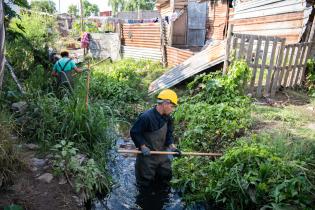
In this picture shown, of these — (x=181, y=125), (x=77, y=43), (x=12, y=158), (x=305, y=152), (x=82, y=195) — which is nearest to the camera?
(x=12, y=158)

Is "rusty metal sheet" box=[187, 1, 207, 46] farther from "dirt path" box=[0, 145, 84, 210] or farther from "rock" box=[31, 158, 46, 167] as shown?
"dirt path" box=[0, 145, 84, 210]

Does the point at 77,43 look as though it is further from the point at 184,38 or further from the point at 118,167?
the point at 118,167

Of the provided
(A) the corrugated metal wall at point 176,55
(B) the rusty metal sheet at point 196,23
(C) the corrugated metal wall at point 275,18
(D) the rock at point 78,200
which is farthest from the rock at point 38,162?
(B) the rusty metal sheet at point 196,23

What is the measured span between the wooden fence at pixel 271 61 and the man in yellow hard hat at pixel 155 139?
3.77 m

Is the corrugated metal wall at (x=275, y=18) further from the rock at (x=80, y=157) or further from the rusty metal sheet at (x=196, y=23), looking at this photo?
the rock at (x=80, y=157)

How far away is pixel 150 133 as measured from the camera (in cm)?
432

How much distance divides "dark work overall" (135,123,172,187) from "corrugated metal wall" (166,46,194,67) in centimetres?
724

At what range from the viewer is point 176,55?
12.3m

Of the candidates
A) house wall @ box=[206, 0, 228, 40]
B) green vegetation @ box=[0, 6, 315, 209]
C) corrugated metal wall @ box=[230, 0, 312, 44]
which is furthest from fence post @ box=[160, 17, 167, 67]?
green vegetation @ box=[0, 6, 315, 209]

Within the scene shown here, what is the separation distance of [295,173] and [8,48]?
9.73 metres

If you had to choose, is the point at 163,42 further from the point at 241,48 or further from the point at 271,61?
the point at 271,61

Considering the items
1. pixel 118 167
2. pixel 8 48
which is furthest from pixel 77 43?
pixel 118 167

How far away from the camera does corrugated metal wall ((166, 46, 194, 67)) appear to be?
1143 centimetres

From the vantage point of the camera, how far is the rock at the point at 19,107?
4914mm
